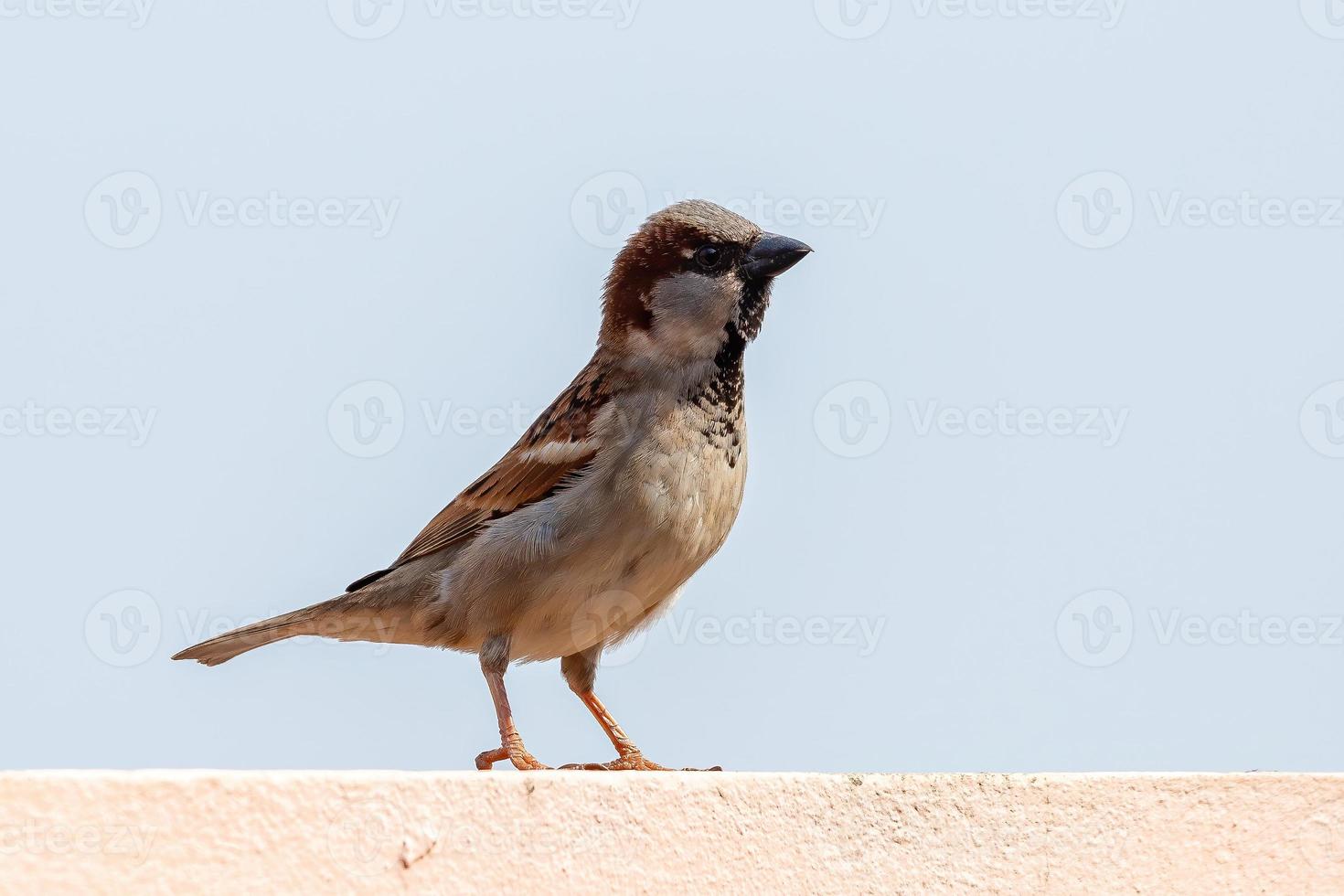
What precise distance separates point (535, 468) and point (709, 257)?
36.9 inches

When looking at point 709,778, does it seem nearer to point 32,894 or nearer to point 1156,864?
point 1156,864

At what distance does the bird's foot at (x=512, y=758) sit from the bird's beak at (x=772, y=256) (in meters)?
1.76

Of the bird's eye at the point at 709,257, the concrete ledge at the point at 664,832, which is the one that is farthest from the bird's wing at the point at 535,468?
the concrete ledge at the point at 664,832

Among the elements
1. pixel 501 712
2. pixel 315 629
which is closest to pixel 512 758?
pixel 501 712

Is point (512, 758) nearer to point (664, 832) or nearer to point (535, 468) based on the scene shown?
point (535, 468)

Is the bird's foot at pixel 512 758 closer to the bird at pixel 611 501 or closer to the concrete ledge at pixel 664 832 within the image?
the bird at pixel 611 501

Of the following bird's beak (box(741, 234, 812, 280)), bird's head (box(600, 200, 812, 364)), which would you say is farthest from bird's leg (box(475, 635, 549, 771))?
bird's beak (box(741, 234, 812, 280))

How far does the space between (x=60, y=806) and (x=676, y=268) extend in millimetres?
3131

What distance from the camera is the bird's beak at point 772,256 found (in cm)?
484

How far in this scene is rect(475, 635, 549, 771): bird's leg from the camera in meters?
4.35

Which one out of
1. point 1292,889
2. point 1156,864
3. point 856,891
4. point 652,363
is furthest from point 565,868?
point 652,363

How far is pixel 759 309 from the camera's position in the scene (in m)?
4.91

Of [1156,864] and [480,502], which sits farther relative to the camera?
[480,502]

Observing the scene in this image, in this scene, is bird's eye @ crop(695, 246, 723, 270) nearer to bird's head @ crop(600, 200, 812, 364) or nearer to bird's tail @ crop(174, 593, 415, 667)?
bird's head @ crop(600, 200, 812, 364)
